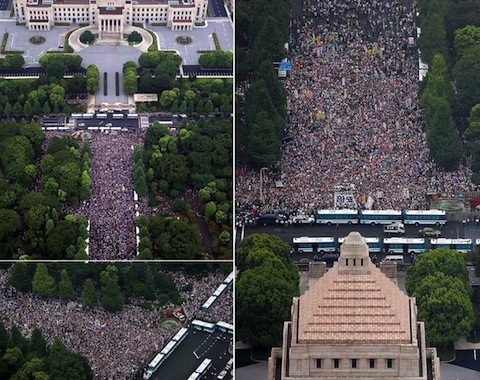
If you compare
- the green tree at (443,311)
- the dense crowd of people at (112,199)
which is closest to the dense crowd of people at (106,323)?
the dense crowd of people at (112,199)

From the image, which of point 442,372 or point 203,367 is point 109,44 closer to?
point 203,367

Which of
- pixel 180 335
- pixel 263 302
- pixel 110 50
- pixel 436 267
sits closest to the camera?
pixel 180 335

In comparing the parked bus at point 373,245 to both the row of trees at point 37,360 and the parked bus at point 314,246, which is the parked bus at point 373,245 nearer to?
the parked bus at point 314,246

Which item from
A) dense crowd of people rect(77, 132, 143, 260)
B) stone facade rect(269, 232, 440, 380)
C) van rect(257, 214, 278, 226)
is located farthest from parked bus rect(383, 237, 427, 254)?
stone facade rect(269, 232, 440, 380)

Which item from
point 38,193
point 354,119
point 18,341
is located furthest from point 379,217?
point 18,341

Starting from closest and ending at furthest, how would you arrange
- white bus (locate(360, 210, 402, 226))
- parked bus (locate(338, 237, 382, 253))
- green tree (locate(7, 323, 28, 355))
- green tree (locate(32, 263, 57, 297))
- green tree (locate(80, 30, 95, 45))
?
green tree (locate(7, 323, 28, 355))
green tree (locate(32, 263, 57, 297))
parked bus (locate(338, 237, 382, 253))
white bus (locate(360, 210, 402, 226))
green tree (locate(80, 30, 95, 45))

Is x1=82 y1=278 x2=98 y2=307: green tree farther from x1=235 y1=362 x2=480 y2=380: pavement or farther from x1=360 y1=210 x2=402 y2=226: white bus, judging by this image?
x1=360 y1=210 x2=402 y2=226: white bus
